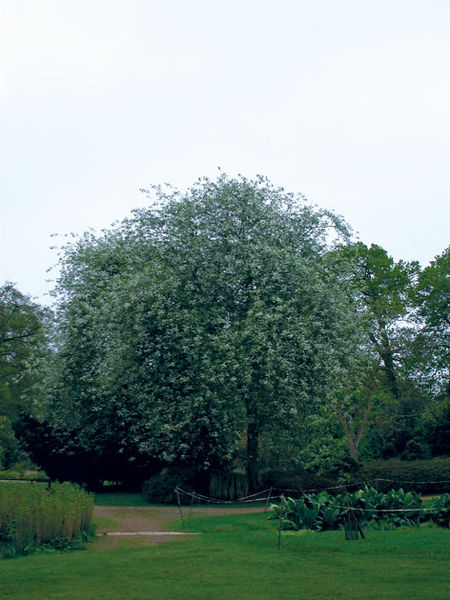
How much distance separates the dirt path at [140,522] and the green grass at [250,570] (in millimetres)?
899

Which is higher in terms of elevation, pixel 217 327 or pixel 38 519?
pixel 217 327

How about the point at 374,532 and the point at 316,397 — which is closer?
the point at 374,532

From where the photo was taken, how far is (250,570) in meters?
11.3

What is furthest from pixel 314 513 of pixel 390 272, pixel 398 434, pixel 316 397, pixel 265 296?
pixel 390 272

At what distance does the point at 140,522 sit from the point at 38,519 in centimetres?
660

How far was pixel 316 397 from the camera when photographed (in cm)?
2331

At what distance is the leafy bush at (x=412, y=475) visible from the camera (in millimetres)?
24859

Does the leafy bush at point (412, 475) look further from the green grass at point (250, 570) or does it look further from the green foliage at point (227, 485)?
the green grass at point (250, 570)

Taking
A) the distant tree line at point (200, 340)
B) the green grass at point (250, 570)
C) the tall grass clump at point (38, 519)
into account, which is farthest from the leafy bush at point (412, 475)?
the tall grass clump at point (38, 519)

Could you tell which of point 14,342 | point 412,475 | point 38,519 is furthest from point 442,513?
point 14,342

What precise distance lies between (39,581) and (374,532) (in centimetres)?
887

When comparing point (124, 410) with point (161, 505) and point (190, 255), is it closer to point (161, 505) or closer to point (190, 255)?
point (161, 505)

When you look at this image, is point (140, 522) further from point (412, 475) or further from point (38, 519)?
point (412, 475)

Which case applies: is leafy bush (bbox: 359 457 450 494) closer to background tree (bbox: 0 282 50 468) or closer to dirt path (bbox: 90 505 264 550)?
dirt path (bbox: 90 505 264 550)
